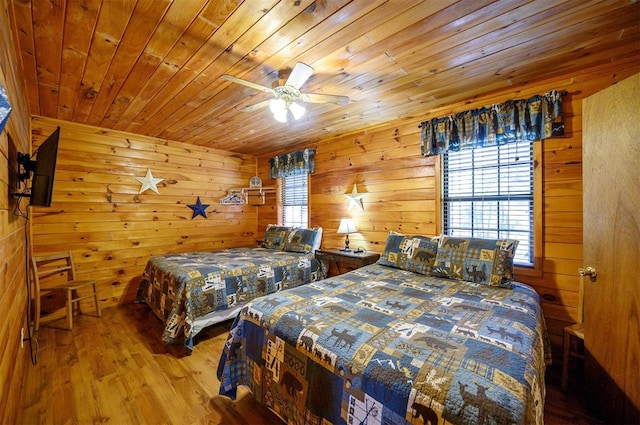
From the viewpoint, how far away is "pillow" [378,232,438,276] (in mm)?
2438

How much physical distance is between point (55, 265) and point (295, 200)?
3.22 meters

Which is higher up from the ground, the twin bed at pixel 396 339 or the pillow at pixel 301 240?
the pillow at pixel 301 240

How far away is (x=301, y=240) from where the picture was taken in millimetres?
3828

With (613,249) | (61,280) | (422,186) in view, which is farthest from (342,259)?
(61,280)

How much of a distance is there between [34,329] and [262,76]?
3.45 meters

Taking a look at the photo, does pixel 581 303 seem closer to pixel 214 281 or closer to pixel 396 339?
pixel 396 339

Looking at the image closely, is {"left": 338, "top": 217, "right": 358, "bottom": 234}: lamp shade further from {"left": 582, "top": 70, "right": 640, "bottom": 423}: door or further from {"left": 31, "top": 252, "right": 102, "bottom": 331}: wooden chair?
{"left": 31, "top": 252, "right": 102, "bottom": 331}: wooden chair

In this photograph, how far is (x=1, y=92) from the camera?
2.74 ft

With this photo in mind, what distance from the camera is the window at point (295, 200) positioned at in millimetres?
4398

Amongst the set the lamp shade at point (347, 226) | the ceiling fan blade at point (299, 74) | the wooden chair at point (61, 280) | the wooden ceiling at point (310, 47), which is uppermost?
the wooden ceiling at point (310, 47)

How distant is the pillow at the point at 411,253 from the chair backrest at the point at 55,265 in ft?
12.1

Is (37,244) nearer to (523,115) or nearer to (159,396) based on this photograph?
(159,396)

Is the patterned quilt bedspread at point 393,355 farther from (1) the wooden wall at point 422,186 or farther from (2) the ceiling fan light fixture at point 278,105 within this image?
(2) the ceiling fan light fixture at point 278,105

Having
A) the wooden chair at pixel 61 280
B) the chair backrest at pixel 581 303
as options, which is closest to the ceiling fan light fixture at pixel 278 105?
the chair backrest at pixel 581 303
